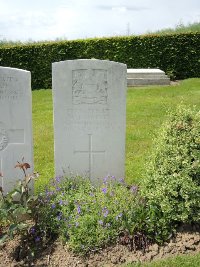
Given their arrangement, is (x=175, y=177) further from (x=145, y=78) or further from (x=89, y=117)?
(x=145, y=78)

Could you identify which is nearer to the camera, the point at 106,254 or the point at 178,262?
the point at 178,262

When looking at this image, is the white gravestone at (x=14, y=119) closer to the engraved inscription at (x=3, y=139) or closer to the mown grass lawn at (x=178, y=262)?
the engraved inscription at (x=3, y=139)

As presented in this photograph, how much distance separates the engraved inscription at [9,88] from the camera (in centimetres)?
462

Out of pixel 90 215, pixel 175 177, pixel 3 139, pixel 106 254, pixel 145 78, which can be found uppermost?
pixel 145 78

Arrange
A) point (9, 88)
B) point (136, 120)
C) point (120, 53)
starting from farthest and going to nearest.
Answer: point (120, 53), point (136, 120), point (9, 88)

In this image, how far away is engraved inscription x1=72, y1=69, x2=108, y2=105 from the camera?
472cm

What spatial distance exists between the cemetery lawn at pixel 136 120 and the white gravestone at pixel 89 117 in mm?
511

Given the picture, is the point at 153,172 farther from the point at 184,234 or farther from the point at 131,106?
the point at 131,106

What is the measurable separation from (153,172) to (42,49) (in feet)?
39.9

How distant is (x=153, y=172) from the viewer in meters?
4.26

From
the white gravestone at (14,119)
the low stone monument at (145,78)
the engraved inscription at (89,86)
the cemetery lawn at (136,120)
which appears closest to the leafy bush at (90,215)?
the white gravestone at (14,119)

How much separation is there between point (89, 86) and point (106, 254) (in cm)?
194

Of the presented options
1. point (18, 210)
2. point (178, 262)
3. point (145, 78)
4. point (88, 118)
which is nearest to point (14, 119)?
point (88, 118)

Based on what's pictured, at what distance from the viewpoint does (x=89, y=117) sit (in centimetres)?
484
